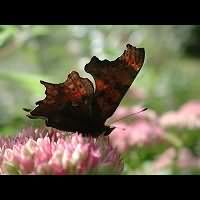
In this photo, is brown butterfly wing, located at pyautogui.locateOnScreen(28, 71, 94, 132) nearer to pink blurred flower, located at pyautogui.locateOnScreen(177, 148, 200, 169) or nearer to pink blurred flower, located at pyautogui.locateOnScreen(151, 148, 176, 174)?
pink blurred flower, located at pyautogui.locateOnScreen(151, 148, 176, 174)

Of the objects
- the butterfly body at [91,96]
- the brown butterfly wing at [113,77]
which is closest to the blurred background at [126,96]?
the butterfly body at [91,96]

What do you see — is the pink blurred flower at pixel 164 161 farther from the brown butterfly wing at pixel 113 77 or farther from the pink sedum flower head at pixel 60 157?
the pink sedum flower head at pixel 60 157

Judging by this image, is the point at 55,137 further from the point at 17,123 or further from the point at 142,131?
the point at 17,123

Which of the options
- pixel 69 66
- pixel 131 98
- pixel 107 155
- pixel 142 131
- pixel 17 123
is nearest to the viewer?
pixel 107 155

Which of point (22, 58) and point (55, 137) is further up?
point (22, 58)

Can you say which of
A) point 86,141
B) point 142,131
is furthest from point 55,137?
point 142,131

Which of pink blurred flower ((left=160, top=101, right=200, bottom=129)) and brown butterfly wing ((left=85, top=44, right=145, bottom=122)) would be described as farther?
pink blurred flower ((left=160, top=101, right=200, bottom=129))

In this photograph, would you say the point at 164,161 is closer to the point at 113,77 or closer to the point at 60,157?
the point at 113,77

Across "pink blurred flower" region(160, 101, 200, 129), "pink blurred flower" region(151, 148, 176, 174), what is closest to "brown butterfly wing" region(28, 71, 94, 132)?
"pink blurred flower" region(151, 148, 176, 174)
